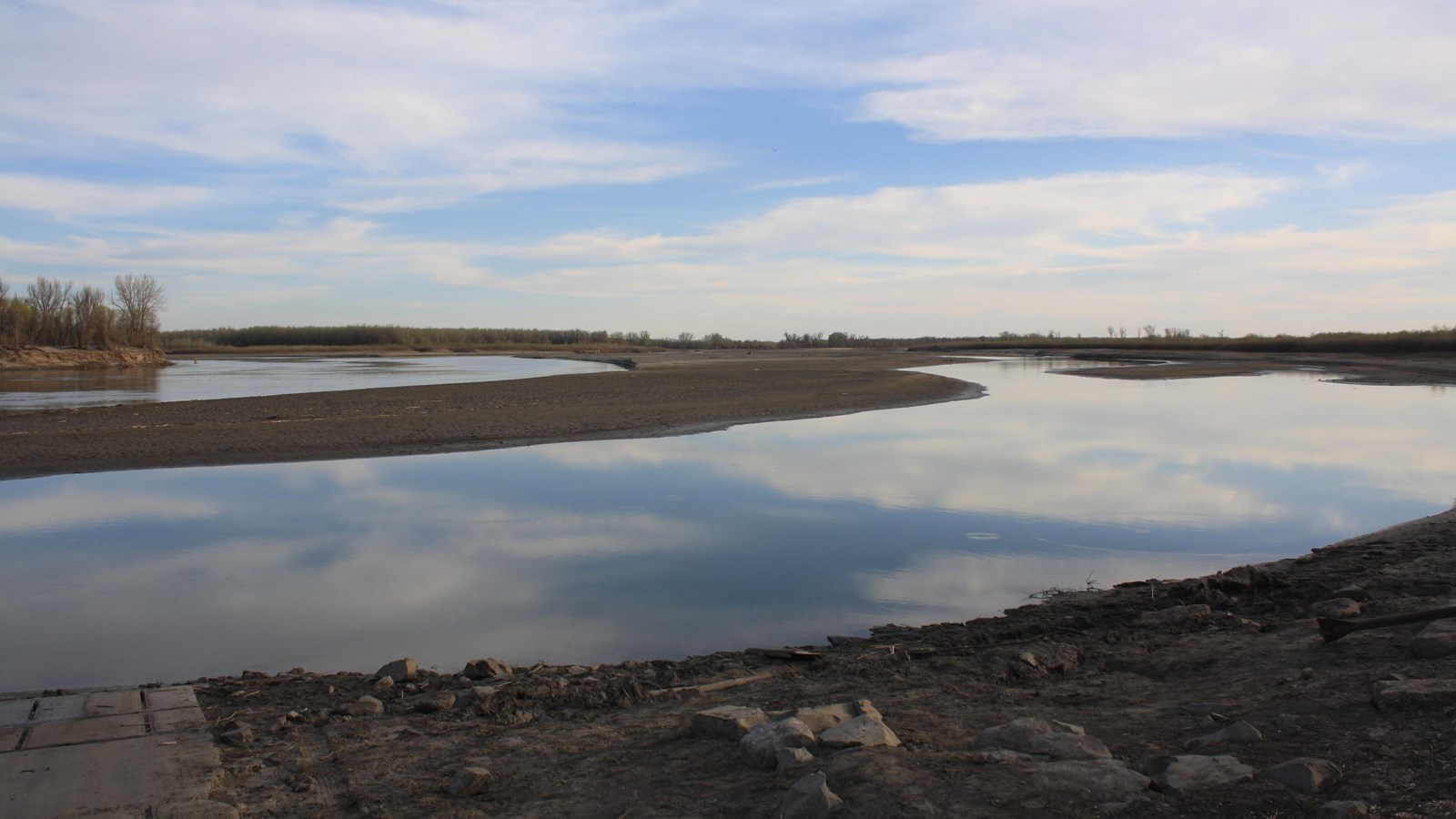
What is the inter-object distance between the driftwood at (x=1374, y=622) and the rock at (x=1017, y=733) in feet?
5.79

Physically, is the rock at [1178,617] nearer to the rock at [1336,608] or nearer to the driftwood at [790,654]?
the rock at [1336,608]

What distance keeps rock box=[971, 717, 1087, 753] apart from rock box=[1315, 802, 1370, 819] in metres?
0.96

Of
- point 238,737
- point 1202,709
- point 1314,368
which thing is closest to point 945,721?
point 1202,709

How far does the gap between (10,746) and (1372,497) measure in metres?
13.2

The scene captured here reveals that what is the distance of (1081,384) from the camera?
113 ft

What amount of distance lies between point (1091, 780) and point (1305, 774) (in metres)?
0.70

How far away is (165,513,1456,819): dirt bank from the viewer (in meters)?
3.38

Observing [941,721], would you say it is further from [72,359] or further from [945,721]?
[72,359]

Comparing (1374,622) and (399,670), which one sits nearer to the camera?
(1374,622)

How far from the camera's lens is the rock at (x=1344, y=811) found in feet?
9.63

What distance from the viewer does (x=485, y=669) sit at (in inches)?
215

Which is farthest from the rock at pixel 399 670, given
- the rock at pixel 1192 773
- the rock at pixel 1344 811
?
the rock at pixel 1344 811

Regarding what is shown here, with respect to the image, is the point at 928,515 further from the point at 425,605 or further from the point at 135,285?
the point at 135,285

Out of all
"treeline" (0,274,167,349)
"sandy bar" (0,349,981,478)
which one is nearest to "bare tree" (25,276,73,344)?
"treeline" (0,274,167,349)
